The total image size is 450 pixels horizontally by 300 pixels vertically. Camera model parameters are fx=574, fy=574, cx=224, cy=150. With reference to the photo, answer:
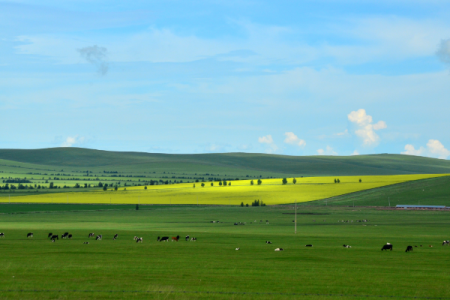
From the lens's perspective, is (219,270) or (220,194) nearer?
(219,270)

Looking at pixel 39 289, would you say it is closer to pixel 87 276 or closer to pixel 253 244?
pixel 87 276

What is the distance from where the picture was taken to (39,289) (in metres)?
23.5

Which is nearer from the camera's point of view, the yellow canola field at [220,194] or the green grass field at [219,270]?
the green grass field at [219,270]

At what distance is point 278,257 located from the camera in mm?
37281

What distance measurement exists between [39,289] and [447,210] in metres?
106

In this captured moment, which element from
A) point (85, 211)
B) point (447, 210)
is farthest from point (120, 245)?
point (447, 210)

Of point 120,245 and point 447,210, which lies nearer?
point 120,245

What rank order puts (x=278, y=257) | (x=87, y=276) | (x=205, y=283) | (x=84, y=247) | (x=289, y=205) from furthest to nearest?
(x=289, y=205) → (x=84, y=247) → (x=278, y=257) → (x=87, y=276) → (x=205, y=283)

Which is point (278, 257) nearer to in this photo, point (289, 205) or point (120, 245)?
point (120, 245)

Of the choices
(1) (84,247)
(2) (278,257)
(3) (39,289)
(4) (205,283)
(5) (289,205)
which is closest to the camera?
(3) (39,289)

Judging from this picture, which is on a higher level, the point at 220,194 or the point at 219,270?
the point at 220,194

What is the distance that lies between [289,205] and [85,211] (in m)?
46.9

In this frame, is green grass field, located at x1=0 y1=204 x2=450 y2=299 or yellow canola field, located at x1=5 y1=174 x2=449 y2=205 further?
yellow canola field, located at x1=5 y1=174 x2=449 y2=205

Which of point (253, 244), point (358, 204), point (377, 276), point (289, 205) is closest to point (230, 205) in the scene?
point (289, 205)
